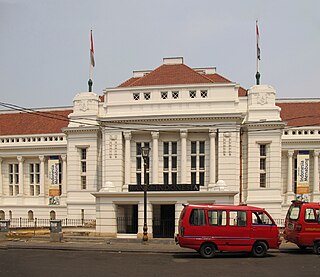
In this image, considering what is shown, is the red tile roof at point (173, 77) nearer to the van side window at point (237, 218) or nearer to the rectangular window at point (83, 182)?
the rectangular window at point (83, 182)

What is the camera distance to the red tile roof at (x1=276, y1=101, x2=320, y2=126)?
5019cm

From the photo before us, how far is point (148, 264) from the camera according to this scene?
68.2 ft

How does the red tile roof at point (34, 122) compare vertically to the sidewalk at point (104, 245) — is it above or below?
above

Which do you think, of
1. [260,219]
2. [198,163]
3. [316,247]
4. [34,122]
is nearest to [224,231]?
[260,219]

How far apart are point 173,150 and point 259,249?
19323 millimetres

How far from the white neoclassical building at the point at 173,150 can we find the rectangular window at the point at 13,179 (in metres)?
12.3

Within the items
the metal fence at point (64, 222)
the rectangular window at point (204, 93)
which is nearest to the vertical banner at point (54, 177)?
the metal fence at point (64, 222)

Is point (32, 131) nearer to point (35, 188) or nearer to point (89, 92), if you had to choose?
point (35, 188)

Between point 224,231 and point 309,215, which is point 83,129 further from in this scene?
point 309,215

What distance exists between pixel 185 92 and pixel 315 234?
64.5 ft

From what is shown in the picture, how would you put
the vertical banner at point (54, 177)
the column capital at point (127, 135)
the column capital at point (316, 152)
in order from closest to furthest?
the column capital at point (127, 135)
the column capital at point (316, 152)
the vertical banner at point (54, 177)

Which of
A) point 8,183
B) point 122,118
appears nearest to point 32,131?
point 8,183

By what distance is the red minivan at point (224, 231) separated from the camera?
22.9 metres

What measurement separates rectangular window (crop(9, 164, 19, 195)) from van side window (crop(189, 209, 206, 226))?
35.9 m
